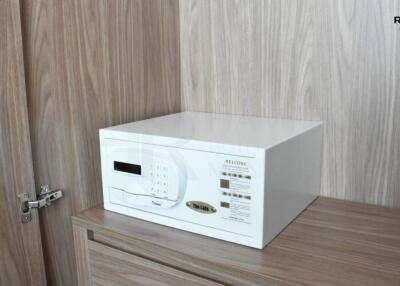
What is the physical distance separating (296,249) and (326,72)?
1.51ft

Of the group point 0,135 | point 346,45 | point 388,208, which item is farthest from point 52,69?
point 388,208

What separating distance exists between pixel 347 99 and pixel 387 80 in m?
0.10

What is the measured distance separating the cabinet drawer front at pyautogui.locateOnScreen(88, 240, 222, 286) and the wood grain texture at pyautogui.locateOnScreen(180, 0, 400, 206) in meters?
0.47

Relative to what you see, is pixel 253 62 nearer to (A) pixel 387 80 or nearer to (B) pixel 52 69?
(A) pixel 387 80

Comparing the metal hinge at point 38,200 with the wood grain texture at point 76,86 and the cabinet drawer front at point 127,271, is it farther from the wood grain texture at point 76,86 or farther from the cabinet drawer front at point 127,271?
the cabinet drawer front at point 127,271

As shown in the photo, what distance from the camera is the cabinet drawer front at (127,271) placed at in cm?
81

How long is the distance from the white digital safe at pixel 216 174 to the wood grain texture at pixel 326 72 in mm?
69

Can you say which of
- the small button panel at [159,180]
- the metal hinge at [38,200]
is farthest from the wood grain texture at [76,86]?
the small button panel at [159,180]

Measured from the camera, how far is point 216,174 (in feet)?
2.68

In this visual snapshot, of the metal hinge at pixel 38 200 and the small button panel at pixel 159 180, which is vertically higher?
the small button panel at pixel 159 180

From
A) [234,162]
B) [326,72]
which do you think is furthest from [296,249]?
[326,72]

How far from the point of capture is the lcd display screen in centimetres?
92

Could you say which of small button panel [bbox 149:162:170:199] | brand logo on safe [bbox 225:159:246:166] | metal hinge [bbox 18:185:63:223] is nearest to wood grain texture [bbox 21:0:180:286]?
metal hinge [bbox 18:185:63:223]

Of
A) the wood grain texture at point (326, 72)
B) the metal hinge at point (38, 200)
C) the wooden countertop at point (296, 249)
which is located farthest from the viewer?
the wood grain texture at point (326, 72)
